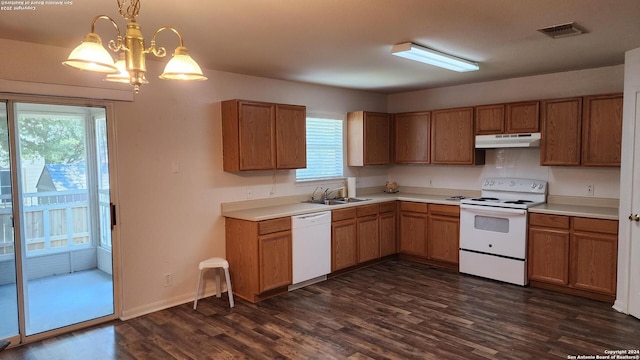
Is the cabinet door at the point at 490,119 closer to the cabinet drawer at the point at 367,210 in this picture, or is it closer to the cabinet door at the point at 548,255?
the cabinet door at the point at 548,255

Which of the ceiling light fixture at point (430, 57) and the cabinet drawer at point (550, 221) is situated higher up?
the ceiling light fixture at point (430, 57)

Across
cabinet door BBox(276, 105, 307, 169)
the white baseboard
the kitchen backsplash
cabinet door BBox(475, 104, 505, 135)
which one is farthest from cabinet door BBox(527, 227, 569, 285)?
the white baseboard

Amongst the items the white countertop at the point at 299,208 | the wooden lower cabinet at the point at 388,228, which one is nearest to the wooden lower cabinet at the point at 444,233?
the white countertop at the point at 299,208

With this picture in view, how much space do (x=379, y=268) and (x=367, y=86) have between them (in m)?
2.47

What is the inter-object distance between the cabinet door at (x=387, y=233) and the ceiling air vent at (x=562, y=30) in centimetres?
304

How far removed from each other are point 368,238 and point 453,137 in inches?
69.3

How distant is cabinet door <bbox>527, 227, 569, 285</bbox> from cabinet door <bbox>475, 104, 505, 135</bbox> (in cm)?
129

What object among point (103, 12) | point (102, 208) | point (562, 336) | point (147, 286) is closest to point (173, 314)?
point (147, 286)

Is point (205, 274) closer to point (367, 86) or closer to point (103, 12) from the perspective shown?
point (103, 12)

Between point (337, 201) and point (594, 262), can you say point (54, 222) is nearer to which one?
point (337, 201)

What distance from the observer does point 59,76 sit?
3.37 metres

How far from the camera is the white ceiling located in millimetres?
2525

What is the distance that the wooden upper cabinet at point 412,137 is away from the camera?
5766 millimetres

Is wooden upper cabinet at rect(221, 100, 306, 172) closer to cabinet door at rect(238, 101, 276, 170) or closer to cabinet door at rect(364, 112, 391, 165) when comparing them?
A: cabinet door at rect(238, 101, 276, 170)
